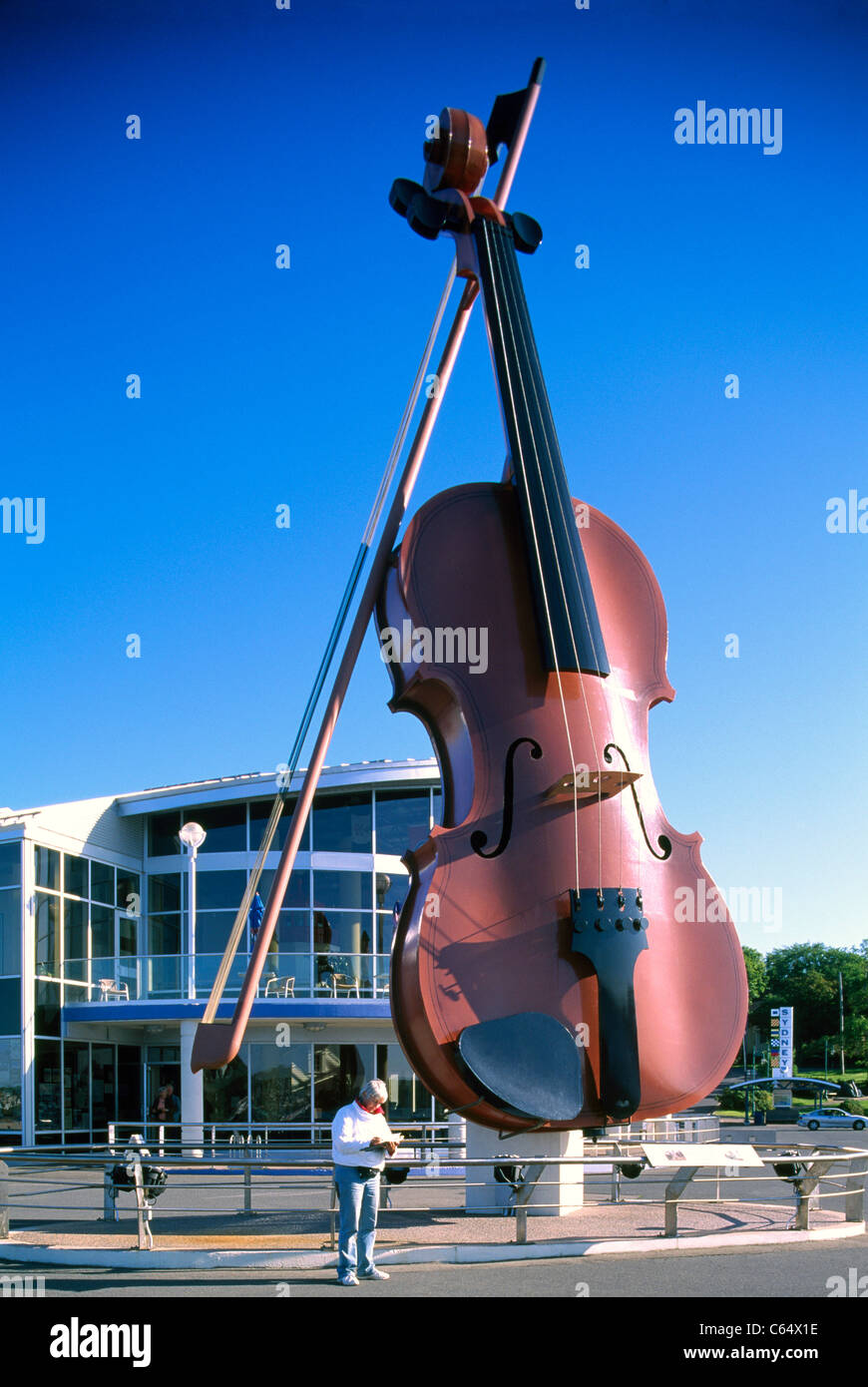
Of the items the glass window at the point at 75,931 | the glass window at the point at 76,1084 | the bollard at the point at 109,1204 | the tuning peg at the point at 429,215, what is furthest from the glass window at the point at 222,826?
the tuning peg at the point at 429,215

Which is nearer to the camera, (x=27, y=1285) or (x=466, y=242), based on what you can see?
(x=27, y=1285)

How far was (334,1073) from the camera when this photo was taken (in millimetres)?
25906

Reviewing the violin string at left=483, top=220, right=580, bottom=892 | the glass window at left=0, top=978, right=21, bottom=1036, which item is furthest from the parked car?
the violin string at left=483, top=220, right=580, bottom=892

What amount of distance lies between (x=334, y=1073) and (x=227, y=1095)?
218 centimetres

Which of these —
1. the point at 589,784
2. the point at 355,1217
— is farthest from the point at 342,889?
the point at 589,784

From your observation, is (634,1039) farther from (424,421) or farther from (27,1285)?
(424,421)

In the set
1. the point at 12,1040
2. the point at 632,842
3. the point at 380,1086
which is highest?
the point at 632,842

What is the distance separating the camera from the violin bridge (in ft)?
28.2

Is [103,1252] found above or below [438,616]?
below

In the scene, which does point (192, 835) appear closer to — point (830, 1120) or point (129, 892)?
point (129, 892)

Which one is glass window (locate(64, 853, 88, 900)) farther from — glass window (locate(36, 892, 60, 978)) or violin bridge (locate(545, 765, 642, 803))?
violin bridge (locate(545, 765, 642, 803))

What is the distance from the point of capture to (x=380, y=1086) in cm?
899

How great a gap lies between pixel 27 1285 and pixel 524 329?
24.5 ft
